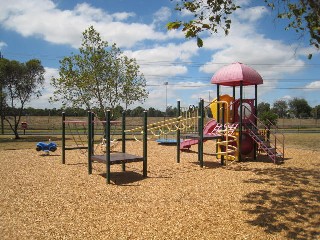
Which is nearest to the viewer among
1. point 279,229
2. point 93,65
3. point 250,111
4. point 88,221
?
point 279,229

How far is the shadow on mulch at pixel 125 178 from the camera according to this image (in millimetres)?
8391

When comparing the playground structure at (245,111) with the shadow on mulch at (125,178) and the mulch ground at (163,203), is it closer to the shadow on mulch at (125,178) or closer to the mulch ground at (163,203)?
the mulch ground at (163,203)

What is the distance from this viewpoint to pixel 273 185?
764 cm

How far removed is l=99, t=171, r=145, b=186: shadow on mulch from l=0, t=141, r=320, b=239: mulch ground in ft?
0.09

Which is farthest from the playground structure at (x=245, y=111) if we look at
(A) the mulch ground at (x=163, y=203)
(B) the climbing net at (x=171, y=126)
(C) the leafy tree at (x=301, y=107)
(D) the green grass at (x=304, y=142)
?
(C) the leafy tree at (x=301, y=107)

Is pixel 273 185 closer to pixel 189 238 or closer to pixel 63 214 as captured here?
pixel 189 238

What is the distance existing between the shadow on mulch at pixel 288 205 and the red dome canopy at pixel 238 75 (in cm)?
470

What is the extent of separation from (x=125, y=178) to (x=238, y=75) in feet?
20.9

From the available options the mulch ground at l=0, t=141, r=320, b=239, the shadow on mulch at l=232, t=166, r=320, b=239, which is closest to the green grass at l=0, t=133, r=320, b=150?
the mulch ground at l=0, t=141, r=320, b=239

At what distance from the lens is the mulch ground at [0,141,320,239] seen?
4914mm

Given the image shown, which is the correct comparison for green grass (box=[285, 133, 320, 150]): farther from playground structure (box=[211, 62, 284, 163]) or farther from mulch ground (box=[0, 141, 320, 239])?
mulch ground (box=[0, 141, 320, 239])

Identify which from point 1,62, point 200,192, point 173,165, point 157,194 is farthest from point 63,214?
point 1,62

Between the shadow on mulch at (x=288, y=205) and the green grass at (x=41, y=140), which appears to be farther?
the green grass at (x=41, y=140)

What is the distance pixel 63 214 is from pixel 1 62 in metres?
24.4
